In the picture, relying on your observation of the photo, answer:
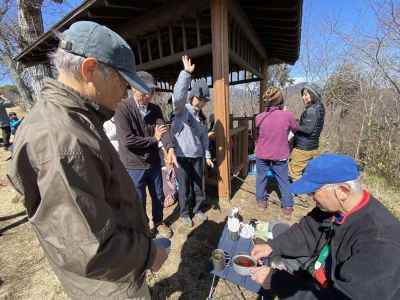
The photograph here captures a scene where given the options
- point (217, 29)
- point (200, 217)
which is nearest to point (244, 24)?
point (217, 29)

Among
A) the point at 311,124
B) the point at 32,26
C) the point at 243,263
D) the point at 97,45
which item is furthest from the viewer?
the point at 32,26

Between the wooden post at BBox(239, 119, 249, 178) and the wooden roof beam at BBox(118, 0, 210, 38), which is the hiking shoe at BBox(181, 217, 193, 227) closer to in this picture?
the wooden post at BBox(239, 119, 249, 178)

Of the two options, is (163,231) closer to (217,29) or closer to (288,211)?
(288,211)

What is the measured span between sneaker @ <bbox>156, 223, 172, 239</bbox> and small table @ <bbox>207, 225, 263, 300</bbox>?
3.68ft

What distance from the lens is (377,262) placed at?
39.2 inches

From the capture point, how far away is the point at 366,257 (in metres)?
1.03

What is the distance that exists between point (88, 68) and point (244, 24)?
4.08 meters

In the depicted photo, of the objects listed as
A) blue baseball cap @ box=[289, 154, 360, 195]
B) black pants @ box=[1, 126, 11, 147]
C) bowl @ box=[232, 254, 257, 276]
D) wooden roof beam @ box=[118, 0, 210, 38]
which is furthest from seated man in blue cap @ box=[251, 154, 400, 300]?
black pants @ box=[1, 126, 11, 147]

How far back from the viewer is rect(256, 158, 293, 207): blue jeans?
3.47 meters

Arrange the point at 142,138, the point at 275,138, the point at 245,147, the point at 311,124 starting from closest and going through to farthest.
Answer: the point at 142,138 → the point at 275,138 → the point at 311,124 → the point at 245,147

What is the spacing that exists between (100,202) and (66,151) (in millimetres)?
226

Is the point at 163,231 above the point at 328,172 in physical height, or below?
below

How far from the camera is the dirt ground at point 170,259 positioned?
92.2 inches

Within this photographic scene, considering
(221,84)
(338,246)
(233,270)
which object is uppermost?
(221,84)
